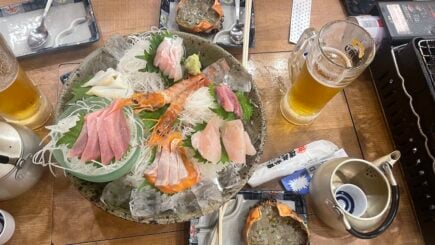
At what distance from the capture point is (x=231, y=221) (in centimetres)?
96

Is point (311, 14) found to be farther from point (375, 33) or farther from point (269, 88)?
point (269, 88)

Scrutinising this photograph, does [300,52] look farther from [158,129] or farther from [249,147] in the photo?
[158,129]

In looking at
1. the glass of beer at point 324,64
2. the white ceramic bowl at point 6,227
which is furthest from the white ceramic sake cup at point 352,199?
the white ceramic bowl at point 6,227

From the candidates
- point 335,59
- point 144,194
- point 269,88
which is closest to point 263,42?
point 269,88

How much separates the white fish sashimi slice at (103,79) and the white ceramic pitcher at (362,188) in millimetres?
602

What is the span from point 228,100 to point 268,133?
0.27 metres

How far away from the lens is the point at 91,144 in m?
0.75

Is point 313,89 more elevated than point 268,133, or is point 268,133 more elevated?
point 313,89

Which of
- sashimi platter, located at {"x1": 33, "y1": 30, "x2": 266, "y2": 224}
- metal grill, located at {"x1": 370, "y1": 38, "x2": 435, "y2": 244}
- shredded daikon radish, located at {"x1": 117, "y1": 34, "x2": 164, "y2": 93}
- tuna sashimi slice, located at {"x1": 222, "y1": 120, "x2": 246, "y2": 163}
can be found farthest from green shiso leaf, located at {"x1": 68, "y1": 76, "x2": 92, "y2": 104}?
metal grill, located at {"x1": 370, "y1": 38, "x2": 435, "y2": 244}

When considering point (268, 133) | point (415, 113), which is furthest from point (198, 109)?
point (415, 113)

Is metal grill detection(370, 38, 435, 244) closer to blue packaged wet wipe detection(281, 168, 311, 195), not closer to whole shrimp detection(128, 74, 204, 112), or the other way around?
blue packaged wet wipe detection(281, 168, 311, 195)

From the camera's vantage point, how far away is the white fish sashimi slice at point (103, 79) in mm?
898

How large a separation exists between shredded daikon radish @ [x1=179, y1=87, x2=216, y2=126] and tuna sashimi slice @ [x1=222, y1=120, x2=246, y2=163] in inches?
3.5

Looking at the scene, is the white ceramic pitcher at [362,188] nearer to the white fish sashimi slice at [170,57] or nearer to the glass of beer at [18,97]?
the white fish sashimi slice at [170,57]
